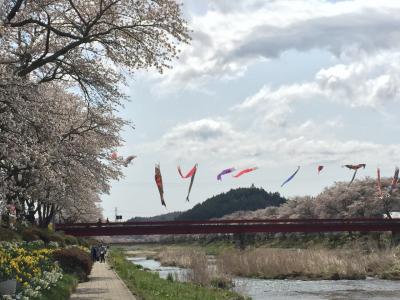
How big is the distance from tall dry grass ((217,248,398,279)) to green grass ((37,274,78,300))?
71.5ft

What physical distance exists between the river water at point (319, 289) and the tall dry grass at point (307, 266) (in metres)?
1.85

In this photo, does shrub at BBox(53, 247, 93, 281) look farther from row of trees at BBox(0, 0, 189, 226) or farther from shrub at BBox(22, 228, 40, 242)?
shrub at BBox(22, 228, 40, 242)

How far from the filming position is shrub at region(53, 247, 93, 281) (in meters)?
25.7

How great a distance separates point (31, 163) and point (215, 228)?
48.1 m

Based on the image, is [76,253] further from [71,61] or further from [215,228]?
[215,228]

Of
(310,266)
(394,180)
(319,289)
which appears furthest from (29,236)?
(394,180)

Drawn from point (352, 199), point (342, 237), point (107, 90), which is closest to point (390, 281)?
point (107, 90)

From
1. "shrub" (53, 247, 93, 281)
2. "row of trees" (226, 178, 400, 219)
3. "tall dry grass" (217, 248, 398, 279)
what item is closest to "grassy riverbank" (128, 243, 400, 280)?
"tall dry grass" (217, 248, 398, 279)

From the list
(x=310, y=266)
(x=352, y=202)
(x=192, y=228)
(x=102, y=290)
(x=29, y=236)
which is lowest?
(x=310, y=266)

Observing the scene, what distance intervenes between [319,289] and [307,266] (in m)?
8.74

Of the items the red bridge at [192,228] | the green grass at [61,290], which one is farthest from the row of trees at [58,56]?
→ the red bridge at [192,228]

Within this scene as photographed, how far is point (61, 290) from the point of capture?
18.2 m

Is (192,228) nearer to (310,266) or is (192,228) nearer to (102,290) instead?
(310,266)

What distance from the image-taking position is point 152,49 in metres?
21.2
